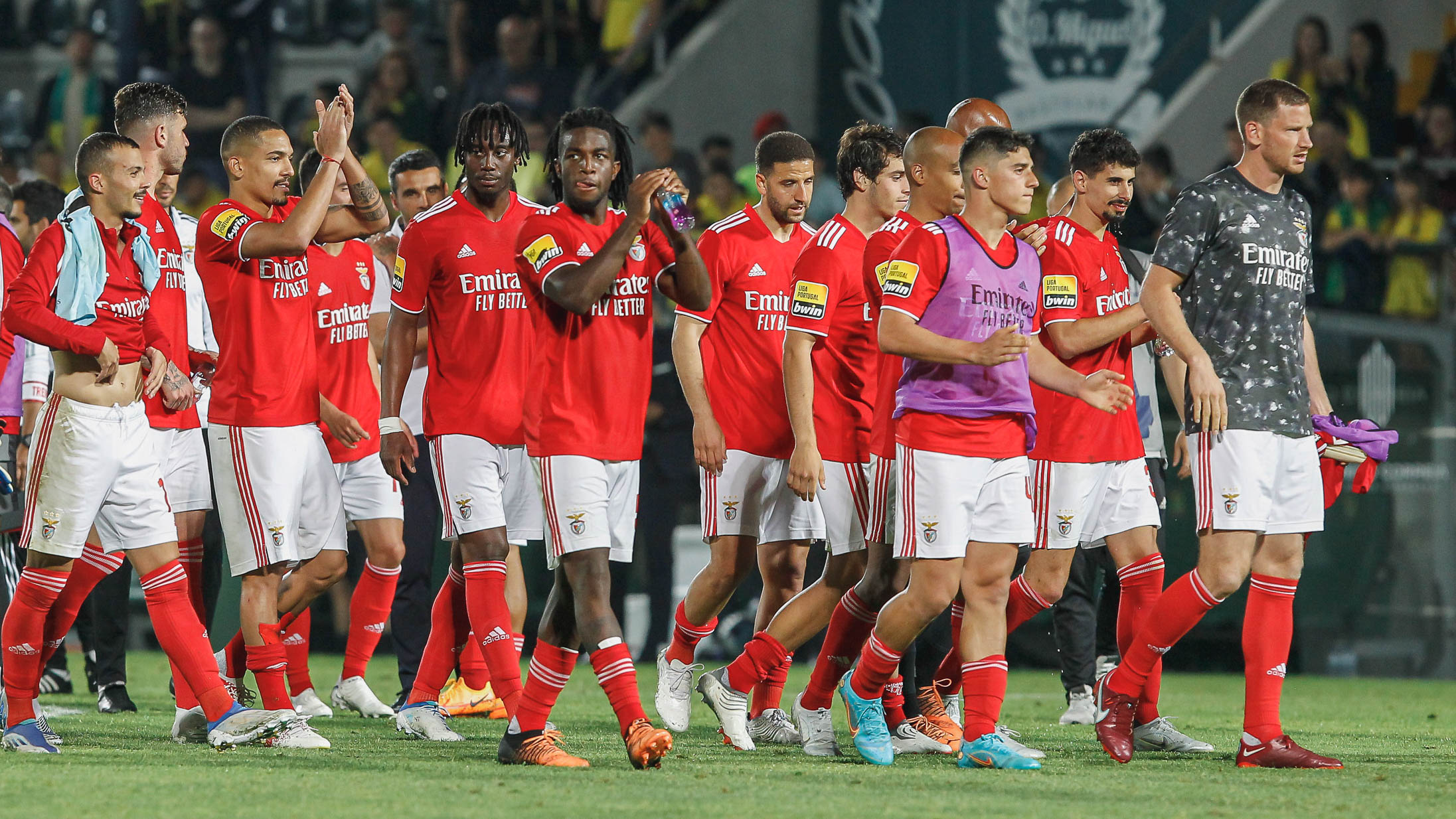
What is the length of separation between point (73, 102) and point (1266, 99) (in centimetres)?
1387

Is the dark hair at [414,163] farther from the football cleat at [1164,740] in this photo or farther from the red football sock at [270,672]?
the football cleat at [1164,740]

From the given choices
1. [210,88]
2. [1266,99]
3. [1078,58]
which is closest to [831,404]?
[1266,99]

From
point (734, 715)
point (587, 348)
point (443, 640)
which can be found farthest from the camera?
point (443, 640)

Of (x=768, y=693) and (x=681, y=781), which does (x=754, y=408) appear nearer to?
(x=768, y=693)

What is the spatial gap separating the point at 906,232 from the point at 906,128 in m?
7.86

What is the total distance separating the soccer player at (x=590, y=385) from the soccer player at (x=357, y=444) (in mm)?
1894

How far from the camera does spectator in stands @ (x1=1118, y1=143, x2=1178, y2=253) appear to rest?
42.6 feet

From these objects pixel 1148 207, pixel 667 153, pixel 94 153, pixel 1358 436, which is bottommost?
pixel 1358 436

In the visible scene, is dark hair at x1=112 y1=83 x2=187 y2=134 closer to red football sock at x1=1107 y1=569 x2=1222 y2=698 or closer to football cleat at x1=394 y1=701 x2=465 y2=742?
football cleat at x1=394 y1=701 x2=465 y2=742

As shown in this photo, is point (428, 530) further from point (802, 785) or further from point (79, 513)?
point (802, 785)

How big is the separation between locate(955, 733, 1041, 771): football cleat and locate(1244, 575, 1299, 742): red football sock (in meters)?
0.80

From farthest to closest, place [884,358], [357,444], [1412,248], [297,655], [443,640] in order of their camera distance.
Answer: [1412,248], [297,655], [357,444], [443,640], [884,358]

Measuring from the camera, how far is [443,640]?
23.5ft

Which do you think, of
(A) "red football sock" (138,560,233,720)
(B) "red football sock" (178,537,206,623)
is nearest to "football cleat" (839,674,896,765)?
(A) "red football sock" (138,560,233,720)
